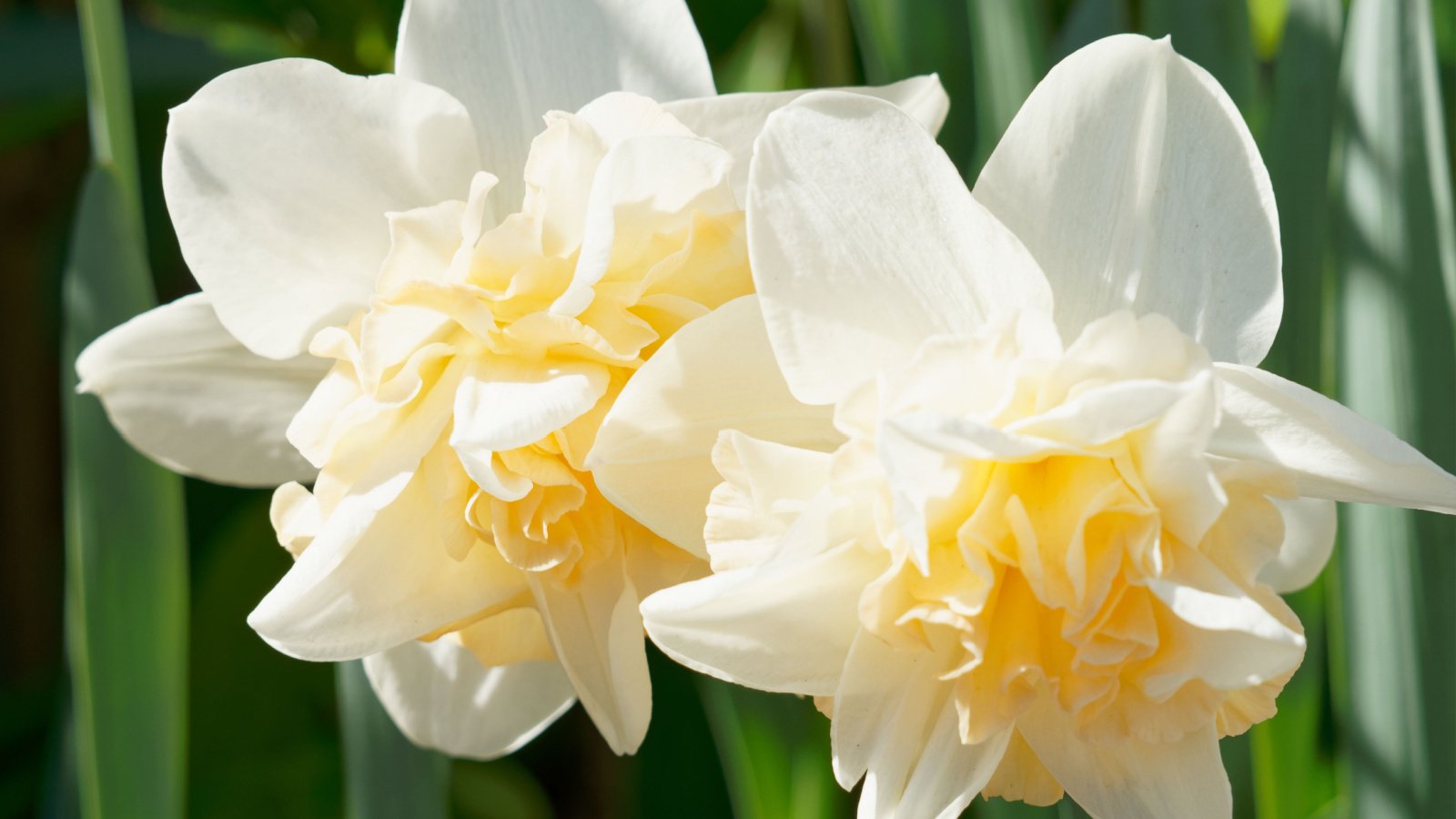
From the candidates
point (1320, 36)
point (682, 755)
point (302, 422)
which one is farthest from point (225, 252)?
point (682, 755)

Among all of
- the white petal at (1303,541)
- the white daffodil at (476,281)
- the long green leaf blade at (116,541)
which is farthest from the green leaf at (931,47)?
the long green leaf blade at (116,541)

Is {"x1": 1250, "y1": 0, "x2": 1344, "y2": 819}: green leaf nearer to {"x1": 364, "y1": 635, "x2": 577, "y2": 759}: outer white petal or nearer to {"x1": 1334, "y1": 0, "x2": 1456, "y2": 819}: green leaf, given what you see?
{"x1": 1334, "y1": 0, "x2": 1456, "y2": 819}: green leaf

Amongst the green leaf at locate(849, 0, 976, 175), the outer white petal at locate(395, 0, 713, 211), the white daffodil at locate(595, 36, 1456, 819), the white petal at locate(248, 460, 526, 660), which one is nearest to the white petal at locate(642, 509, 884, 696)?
the white daffodil at locate(595, 36, 1456, 819)

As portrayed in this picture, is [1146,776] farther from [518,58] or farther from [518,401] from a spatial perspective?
[518,58]

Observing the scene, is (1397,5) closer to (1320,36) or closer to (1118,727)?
(1320,36)

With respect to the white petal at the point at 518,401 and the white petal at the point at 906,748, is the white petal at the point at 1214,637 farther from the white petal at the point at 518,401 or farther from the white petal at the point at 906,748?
the white petal at the point at 518,401

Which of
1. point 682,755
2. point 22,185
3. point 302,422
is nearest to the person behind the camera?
point 302,422
